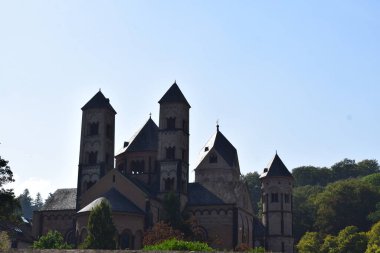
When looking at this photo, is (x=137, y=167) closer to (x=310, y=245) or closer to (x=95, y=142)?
(x=95, y=142)

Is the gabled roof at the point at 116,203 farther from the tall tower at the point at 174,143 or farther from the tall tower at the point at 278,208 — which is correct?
the tall tower at the point at 278,208

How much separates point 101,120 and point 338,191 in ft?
171

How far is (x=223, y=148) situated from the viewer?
85812 millimetres

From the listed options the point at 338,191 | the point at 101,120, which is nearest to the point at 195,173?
the point at 101,120

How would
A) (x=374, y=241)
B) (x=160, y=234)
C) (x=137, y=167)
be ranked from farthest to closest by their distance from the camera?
(x=374, y=241) → (x=137, y=167) → (x=160, y=234)

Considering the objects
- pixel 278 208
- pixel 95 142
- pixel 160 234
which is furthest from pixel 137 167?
pixel 278 208

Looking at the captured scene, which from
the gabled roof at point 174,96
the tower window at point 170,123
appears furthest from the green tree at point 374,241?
the gabled roof at point 174,96

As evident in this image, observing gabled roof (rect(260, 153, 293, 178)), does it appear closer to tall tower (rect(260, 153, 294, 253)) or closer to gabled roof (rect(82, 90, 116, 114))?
tall tower (rect(260, 153, 294, 253))

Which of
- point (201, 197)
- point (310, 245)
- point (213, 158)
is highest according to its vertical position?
point (213, 158)

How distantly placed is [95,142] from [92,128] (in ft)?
6.98

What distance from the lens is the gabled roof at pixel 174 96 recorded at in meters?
79.6

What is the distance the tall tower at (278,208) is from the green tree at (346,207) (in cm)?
2504

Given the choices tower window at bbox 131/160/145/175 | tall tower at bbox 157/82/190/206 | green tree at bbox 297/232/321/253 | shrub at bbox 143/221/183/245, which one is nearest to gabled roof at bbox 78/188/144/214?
shrub at bbox 143/221/183/245

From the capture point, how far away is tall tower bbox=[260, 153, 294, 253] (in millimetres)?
87875
